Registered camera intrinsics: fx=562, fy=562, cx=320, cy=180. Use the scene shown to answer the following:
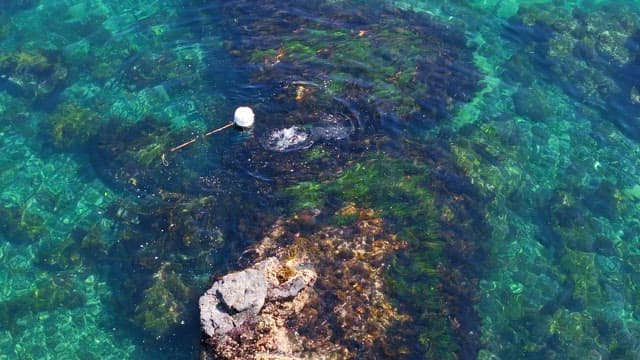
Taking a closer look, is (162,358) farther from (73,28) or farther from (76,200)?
(73,28)

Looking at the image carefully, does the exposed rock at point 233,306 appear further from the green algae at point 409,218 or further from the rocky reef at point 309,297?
the green algae at point 409,218

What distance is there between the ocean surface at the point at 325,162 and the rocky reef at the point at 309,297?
39 centimetres

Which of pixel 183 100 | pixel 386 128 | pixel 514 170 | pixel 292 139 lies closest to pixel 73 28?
pixel 183 100

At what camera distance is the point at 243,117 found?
1630cm

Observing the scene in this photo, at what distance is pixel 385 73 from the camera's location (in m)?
18.6

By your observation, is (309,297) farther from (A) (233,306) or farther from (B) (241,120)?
(B) (241,120)

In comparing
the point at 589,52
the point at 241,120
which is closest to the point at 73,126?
the point at 241,120

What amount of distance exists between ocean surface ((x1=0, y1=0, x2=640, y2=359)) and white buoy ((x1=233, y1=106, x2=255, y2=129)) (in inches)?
15.6

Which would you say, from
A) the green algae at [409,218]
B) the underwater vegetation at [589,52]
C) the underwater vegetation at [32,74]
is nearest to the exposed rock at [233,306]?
the green algae at [409,218]

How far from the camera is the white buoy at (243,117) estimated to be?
1630 centimetres

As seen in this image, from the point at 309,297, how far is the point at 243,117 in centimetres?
598

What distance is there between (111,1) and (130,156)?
8.57m

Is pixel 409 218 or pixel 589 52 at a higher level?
pixel 589 52

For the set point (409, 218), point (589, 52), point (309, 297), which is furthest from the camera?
point (589, 52)
